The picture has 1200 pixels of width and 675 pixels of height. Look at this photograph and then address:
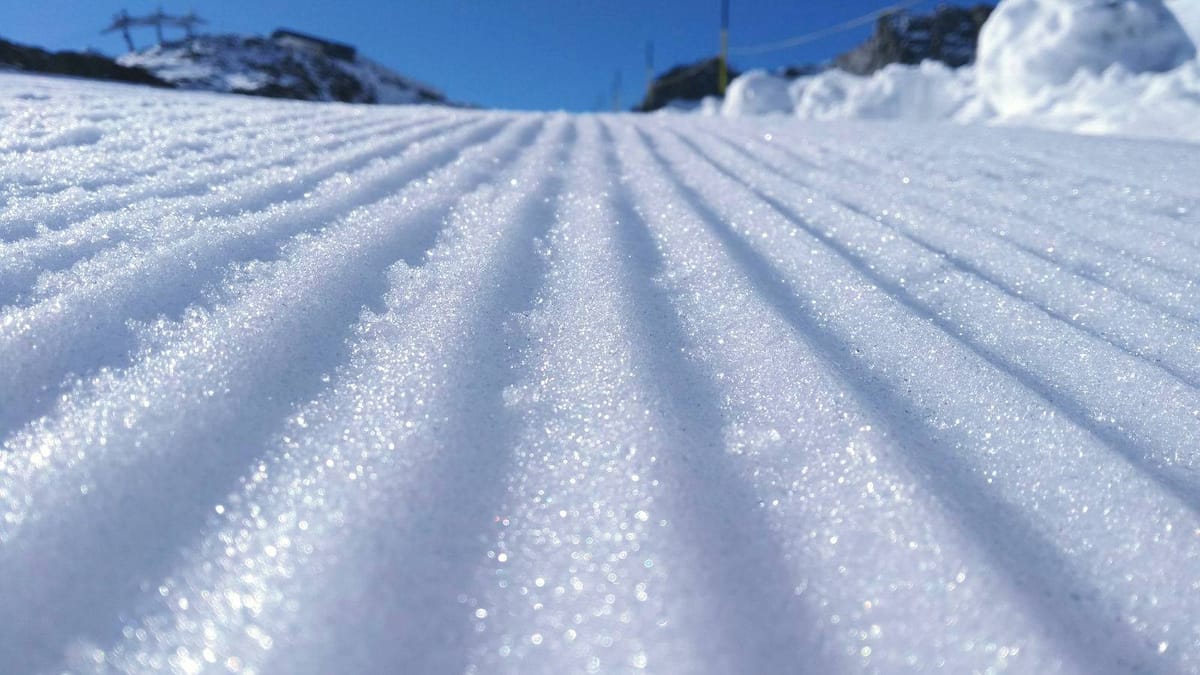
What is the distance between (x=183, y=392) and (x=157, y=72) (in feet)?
56.6

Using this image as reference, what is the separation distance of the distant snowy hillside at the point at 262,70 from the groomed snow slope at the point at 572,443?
45.7 feet

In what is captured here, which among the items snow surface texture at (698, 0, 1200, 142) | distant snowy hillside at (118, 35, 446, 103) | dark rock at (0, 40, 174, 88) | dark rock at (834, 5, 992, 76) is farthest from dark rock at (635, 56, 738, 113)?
snow surface texture at (698, 0, 1200, 142)

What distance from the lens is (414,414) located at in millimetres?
639

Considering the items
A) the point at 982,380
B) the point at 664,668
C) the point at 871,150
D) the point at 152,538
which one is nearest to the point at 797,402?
the point at 982,380

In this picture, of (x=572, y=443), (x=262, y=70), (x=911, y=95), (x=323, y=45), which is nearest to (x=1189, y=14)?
(x=911, y=95)

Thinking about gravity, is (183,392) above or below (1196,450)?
above

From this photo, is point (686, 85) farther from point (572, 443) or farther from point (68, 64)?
point (572, 443)

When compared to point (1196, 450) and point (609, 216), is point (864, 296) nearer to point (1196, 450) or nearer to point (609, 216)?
point (1196, 450)

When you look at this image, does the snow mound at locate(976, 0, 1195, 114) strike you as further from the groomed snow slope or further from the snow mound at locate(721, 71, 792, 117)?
the groomed snow slope

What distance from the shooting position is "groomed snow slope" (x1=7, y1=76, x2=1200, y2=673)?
17.3 inches

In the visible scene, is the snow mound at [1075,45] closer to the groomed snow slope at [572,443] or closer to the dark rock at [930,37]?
the groomed snow slope at [572,443]

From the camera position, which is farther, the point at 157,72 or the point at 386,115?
the point at 157,72

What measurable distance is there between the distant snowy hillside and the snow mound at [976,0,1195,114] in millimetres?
12379

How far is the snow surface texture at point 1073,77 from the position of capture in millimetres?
3664
